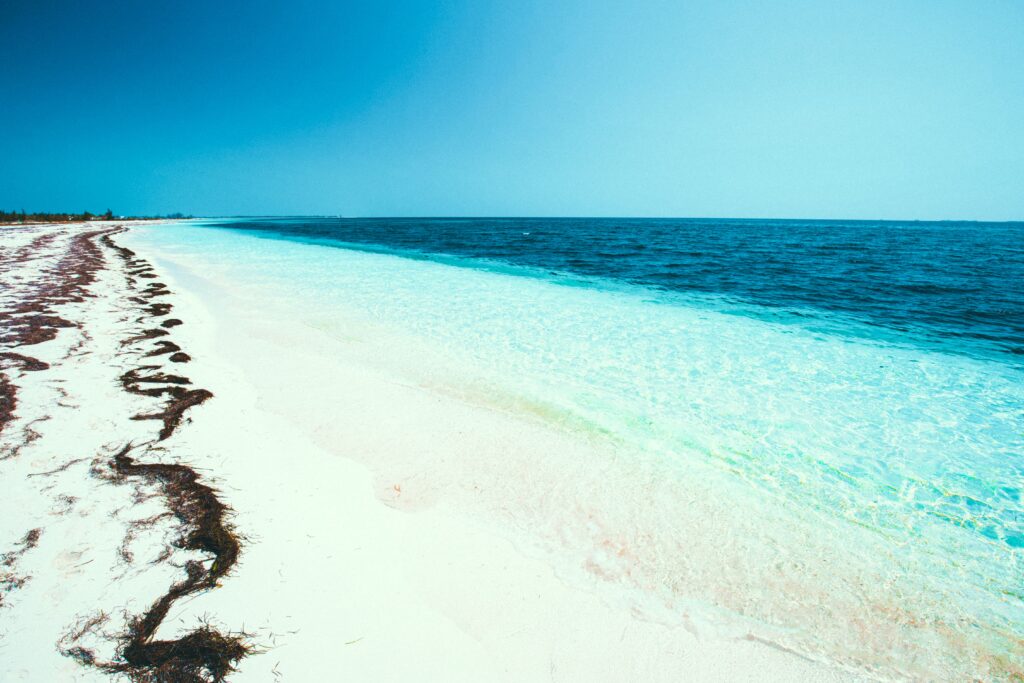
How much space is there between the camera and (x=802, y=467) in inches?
154

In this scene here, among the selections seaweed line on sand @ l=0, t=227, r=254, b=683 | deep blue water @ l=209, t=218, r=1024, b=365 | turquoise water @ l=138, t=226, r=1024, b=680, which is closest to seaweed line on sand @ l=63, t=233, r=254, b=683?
seaweed line on sand @ l=0, t=227, r=254, b=683

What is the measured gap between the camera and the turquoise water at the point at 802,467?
2.48 m

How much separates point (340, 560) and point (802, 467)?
14.3 feet

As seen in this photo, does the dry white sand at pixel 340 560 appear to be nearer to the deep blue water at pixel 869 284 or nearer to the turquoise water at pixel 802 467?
the turquoise water at pixel 802 467

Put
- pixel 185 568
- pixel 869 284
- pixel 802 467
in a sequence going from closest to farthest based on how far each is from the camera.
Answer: pixel 185 568 < pixel 802 467 < pixel 869 284

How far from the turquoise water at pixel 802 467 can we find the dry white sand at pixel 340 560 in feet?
1.35

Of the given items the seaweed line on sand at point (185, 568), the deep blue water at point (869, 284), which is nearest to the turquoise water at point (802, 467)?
the deep blue water at point (869, 284)

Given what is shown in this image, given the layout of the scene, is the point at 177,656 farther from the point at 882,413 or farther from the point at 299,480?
the point at 882,413

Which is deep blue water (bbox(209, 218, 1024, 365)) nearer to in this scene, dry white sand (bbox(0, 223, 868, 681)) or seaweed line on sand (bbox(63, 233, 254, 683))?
dry white sand (bbox(0, 223, 868, 681))

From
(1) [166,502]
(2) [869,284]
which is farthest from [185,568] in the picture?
(2) [869,284]

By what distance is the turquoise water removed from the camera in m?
2.48

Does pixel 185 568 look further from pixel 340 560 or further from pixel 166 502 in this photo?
pixel 340 560

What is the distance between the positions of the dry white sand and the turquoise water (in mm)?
412

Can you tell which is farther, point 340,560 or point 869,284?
point 869,284
